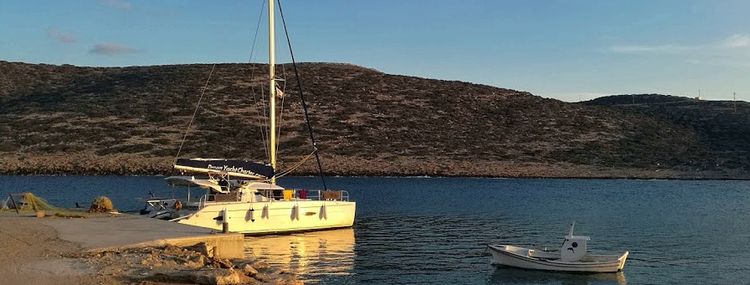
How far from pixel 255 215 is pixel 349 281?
10.5 m

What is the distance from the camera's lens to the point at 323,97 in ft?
373

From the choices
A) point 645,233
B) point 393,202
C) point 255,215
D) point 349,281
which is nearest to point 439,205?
point 393,202

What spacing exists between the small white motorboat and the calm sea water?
283mm

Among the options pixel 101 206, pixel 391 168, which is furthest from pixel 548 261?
pixel 391 168

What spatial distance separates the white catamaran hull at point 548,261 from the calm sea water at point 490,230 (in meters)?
0.27

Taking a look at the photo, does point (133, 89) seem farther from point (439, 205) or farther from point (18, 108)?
point (439, 205)

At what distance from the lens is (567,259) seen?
79.8ft

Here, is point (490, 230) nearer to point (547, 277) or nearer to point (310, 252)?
point (310, 252)

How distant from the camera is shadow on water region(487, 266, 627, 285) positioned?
22938 millimetres

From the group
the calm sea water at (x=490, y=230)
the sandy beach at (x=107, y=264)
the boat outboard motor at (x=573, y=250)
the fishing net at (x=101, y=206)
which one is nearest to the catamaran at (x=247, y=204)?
the calm sea water at (x=490, y=230)

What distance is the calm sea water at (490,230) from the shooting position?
2406 centimetres

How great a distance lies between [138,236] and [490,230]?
19.5m

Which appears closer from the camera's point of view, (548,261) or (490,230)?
(548,261)

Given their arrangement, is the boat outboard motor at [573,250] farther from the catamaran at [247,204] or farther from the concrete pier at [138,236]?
the catamaran at [247,204]
